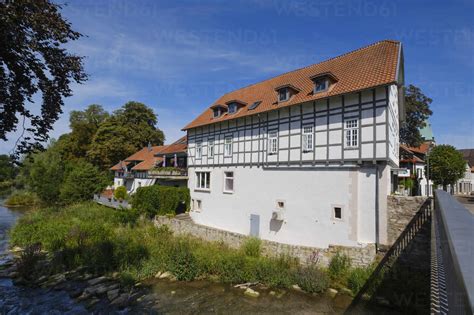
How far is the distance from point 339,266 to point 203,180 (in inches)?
437

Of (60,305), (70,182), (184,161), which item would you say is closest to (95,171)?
(70,182)

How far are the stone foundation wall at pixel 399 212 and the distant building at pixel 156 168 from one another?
14.0m

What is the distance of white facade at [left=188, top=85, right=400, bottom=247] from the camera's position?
1138 centimetres

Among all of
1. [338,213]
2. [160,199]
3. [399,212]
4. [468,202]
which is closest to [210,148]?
[160,199]

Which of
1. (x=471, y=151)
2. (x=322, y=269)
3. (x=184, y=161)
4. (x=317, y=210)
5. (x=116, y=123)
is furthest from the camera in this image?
(x=471, y=151)

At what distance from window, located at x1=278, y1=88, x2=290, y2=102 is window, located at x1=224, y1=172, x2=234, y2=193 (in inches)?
216

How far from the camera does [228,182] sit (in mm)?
17688

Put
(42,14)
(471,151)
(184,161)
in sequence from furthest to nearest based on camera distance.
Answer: (471,151)
(184,161)
(42,14)

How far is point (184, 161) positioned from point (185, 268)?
13108mm

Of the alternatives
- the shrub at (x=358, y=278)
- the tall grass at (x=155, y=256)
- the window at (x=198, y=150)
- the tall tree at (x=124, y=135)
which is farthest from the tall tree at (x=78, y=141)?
the shrub at (x=358, y=278)

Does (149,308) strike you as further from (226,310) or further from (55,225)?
(55,225)

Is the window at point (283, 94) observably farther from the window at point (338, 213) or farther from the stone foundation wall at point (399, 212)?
the stone foundation wall at point (399, 212)

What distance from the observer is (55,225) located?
60.8 ft

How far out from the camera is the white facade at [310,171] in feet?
37.3
